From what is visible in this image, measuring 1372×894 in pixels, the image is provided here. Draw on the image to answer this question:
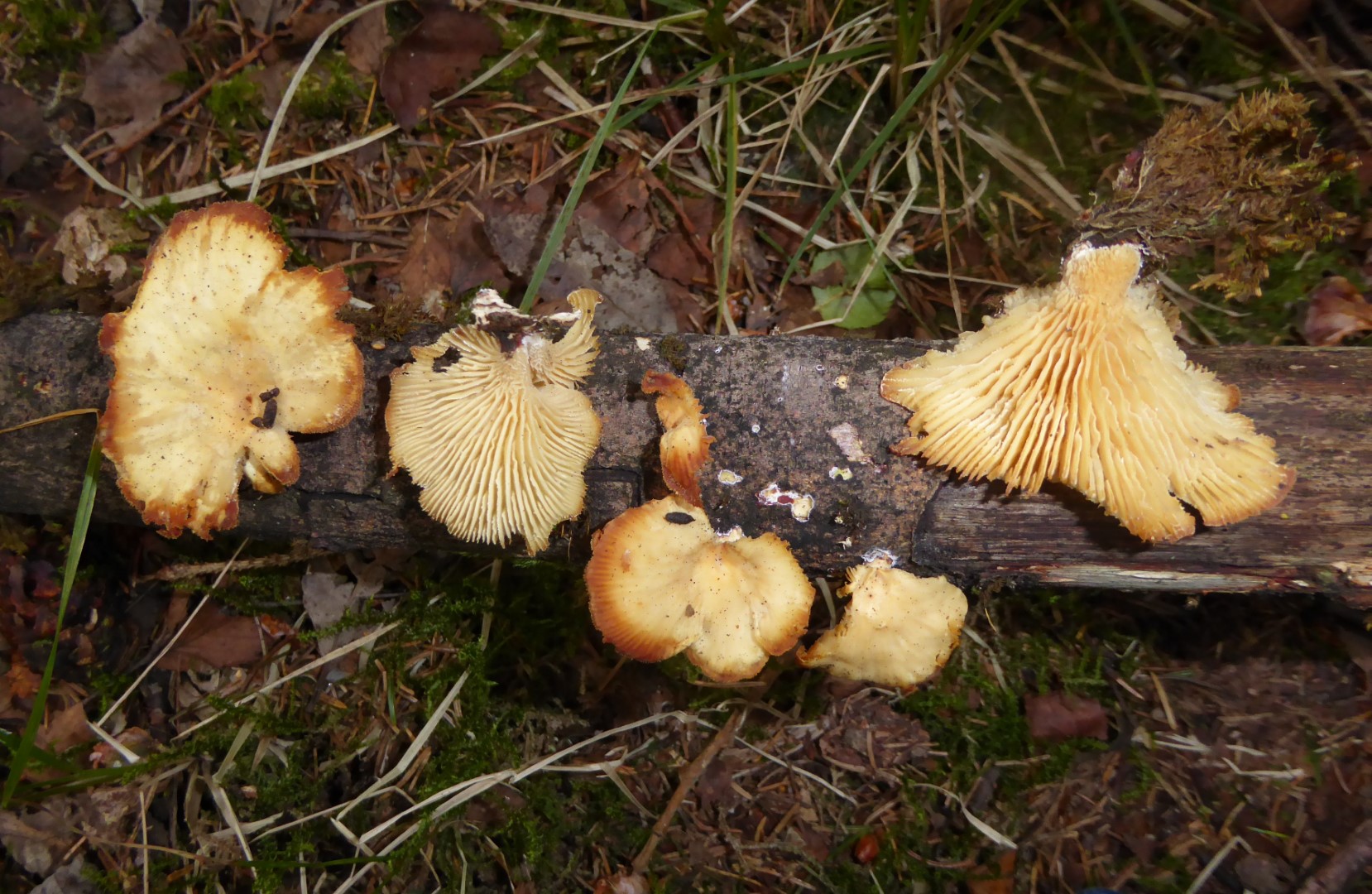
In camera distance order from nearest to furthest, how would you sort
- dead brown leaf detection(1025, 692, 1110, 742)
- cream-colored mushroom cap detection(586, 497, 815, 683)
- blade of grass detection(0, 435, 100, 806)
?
1. cream-colored mushroom cap detection(586, 497, 815, 683)
2. blade of grass detection(0, 435, 100, 806)
3. dead brown leaf detection(1025, 692, 1110, 742)

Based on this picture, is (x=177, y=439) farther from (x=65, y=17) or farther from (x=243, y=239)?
(x=65, y=17)

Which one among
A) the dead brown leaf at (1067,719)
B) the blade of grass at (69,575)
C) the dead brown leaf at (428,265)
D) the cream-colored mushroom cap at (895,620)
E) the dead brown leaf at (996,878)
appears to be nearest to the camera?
the cream-colored mushroom cap at (895,620)

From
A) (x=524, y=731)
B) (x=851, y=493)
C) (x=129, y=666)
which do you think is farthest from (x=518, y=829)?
(x=851, y=493)

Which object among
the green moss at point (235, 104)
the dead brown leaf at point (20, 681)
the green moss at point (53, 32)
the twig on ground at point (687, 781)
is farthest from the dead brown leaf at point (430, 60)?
the twig on ground at point (687, 781)

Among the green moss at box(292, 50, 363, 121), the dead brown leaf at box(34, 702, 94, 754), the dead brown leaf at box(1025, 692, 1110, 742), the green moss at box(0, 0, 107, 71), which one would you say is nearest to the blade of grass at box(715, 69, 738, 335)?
the green moss at box(292, 50, 363, 121)

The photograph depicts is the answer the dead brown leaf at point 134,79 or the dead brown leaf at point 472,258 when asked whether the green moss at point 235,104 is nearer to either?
the dead brown leaf at point 134,79

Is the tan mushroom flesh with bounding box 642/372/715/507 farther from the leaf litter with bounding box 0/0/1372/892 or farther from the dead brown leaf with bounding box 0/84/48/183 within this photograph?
the dead brown leaf with bounding box 0/84/48/183
